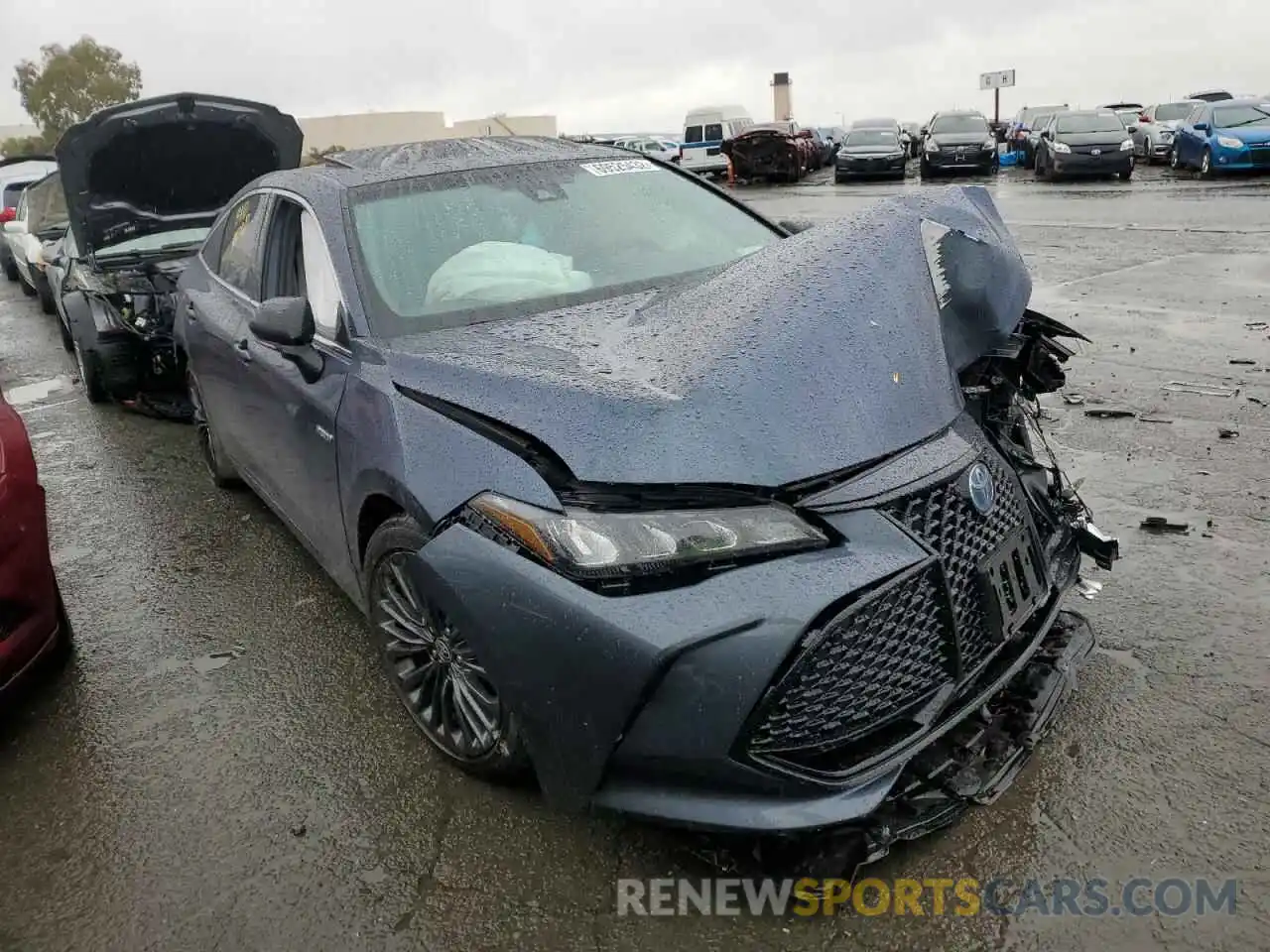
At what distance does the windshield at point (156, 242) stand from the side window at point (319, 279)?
4484mm

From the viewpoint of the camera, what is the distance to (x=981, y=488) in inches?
95.3

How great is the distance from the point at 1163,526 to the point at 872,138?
977 inches

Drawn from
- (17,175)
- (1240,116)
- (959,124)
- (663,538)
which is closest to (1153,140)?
(959,124)

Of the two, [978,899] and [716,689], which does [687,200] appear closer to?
[716,689]

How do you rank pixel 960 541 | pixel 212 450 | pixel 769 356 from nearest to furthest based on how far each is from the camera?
pixel 960 541, pixel 769 356, pixel 212 450

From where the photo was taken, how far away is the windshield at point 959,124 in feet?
84.0

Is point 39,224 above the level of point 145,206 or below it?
below

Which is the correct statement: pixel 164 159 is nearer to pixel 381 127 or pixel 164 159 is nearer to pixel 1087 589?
pixel 1087 589

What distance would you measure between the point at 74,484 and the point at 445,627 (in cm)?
432

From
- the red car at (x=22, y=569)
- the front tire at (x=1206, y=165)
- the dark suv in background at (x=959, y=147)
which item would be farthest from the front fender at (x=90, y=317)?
the dark suv in background at (x=959, y=147)

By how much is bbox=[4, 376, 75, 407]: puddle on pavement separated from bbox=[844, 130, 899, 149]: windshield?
2209cm

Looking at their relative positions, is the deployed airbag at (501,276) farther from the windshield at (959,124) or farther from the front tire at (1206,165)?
the windshield at (959,124)

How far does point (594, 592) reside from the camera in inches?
85.0

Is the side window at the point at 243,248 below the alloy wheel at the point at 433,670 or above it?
above
